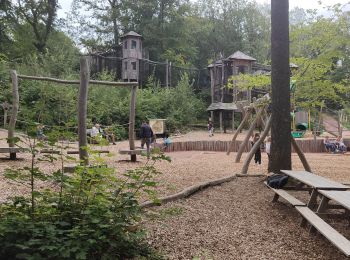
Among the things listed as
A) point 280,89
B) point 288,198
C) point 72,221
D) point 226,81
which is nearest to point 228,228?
point 288,198

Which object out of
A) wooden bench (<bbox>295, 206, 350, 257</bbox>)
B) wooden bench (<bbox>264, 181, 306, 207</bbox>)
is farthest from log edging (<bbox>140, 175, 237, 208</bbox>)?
wooden bench (<bbox>295, 206, 350, 257</bbox>)

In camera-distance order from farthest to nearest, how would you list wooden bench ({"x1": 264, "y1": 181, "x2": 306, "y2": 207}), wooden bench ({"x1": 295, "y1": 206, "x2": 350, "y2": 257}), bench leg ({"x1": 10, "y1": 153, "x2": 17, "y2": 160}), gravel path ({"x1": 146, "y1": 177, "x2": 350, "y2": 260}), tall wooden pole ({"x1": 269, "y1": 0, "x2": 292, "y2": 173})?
bench leg ({"x1": 10, "y1": 153, "x2": 17, "y2": 160}), tall wooden pole ({"x1": 269, "y1": 0, "x2": 292, "y2": 173}), wooden bench ({"x1": 264, "y1": 181, "x2": 306, "y2": 207}), gravel path ({"x1": 146, "y1": 177, "x2": 350, "y2": 260}), wooden bench ({"x1": 295, "y1": 206, "x2": 350, "y2": 257})

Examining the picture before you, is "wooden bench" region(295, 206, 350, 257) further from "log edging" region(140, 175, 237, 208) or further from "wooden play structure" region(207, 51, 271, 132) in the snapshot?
"wooden play structure" region(207, 51, 271, 132)

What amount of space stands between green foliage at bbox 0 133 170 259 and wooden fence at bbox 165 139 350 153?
16.4 m

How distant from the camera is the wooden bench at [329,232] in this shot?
12.1ft

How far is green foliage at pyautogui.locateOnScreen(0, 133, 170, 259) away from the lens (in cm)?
288

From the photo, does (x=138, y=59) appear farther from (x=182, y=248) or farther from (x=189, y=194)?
(x=182, y=248)

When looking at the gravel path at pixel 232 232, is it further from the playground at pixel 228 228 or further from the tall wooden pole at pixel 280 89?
the tall wooden pole at pixel 280 89

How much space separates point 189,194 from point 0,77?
67.0 feet

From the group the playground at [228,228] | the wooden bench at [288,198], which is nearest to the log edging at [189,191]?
the playground at [228,228]

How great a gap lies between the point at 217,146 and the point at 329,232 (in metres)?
16.0

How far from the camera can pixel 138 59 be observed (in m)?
34.7

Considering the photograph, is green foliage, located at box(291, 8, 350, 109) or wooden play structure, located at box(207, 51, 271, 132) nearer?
green foliage, located at box(291, 8, 350, 109)

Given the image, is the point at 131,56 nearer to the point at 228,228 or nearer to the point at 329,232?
the point at 228,228
